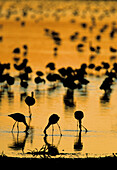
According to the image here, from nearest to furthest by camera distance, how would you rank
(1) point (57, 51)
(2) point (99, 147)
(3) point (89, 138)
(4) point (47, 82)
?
(2) point (99, 147), (3) point (89, 138), (4) point (47, 82), (1) point (57, 51)

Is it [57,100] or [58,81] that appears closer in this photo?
[57,100]

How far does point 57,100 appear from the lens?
20.0 metres
